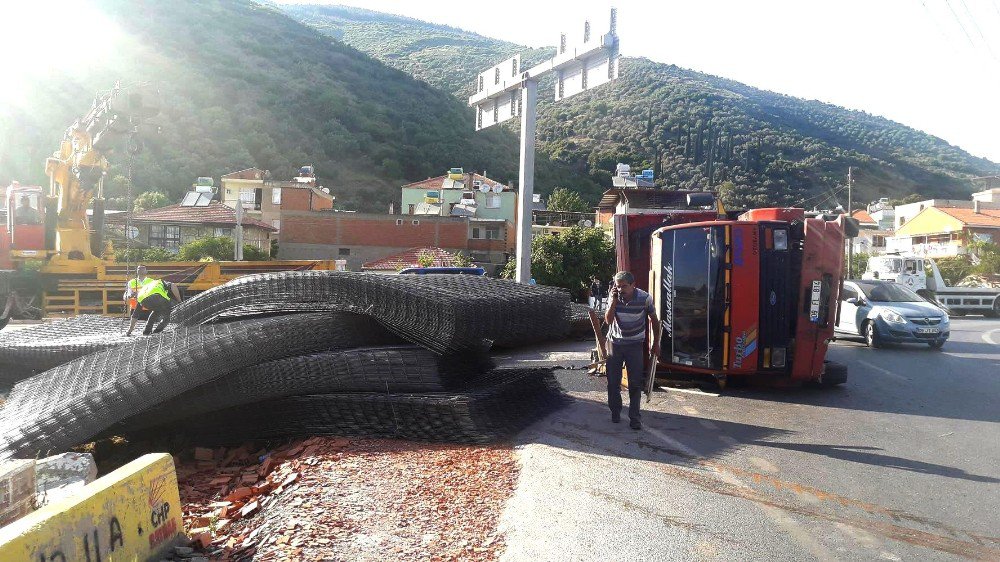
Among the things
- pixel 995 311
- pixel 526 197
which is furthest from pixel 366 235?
pixel 995 311

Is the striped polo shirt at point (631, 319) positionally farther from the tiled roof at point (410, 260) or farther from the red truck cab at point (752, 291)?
the tiled roof at point (410, 260)

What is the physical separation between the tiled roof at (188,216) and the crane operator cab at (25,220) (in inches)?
767

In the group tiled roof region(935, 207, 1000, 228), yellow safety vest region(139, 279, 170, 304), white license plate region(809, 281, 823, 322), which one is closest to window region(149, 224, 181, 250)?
yellow safety vest region(139, 279, 170, 304)

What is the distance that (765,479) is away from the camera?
545 centimetres

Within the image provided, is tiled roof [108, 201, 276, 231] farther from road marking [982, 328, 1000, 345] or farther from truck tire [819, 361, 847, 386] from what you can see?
truck tire [819, 361, 847, 386]

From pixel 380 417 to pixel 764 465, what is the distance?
124 inches

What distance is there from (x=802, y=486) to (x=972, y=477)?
1480 mm

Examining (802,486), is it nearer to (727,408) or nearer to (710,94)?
(727,408)

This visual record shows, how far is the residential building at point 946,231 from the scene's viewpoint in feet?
172

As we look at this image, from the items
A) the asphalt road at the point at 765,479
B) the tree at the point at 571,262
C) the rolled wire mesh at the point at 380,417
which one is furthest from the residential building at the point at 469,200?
the rolled wire mesh at the point at 380,417

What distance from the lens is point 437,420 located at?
243 inches

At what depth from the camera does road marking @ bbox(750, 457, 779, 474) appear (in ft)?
18.7

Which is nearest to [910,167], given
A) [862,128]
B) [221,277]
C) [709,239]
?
[862,128]

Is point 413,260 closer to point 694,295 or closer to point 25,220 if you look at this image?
point 25,220
